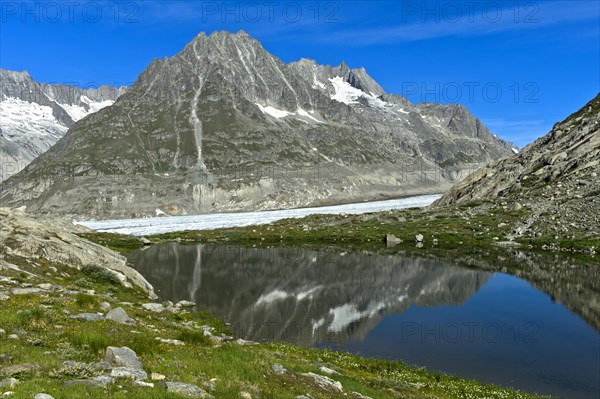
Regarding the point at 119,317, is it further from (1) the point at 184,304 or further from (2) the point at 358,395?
(1) the point at 184,304

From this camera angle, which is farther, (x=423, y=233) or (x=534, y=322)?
(x=423, y=233)

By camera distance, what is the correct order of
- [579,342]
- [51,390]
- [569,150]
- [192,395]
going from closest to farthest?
[51,390] < [192,395] < [579,342] < [569,150]

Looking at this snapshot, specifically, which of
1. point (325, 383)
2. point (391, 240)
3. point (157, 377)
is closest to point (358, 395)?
point (325, 383)

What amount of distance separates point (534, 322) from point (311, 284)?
92.2 ft

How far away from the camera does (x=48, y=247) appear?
4538 centimetres

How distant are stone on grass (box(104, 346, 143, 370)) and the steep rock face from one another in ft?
295

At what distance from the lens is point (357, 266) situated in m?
73.1

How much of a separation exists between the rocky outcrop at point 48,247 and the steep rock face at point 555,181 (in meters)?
78.5

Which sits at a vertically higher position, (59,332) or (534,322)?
(59,332)

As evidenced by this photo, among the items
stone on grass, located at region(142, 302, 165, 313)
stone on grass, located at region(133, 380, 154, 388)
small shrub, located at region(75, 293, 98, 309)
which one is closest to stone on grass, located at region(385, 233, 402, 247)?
stone on grass, located at region(142, 302, 165, 313)

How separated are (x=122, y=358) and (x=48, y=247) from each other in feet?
118

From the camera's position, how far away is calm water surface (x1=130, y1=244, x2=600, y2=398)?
30.2m

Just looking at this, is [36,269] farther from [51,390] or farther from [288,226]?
[288,226]

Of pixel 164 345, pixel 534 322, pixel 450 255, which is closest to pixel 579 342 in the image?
pixel 534 322
